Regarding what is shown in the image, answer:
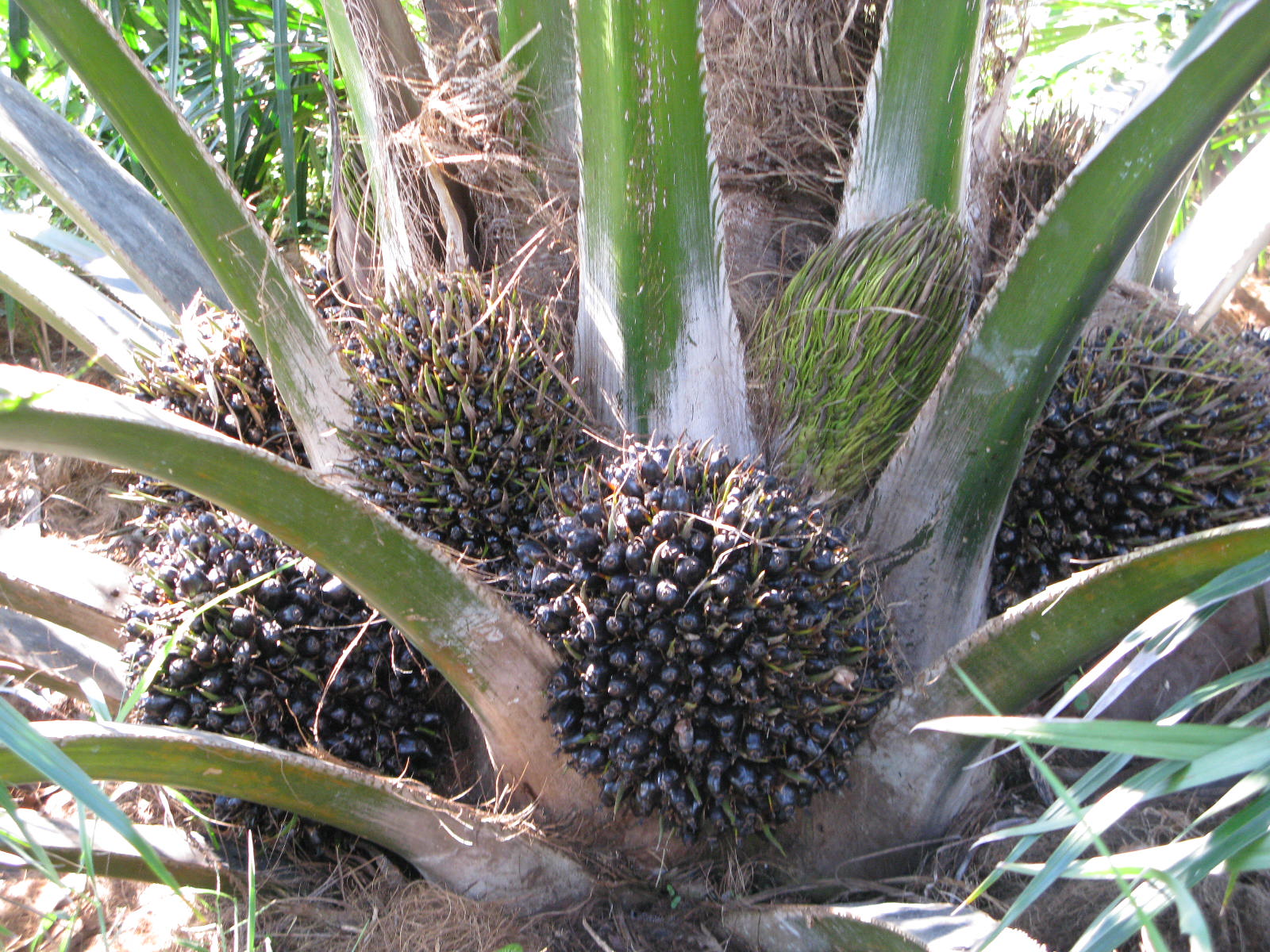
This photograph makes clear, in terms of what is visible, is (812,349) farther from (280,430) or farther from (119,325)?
(119,325)

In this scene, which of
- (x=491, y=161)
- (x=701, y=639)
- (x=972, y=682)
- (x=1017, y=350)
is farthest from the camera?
(x=491, y=161)

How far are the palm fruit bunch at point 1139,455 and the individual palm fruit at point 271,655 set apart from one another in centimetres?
126

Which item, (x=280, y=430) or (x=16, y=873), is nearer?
(x=16, y=873)

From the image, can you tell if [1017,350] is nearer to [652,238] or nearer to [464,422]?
[652,238]

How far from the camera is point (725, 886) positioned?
5.31ft

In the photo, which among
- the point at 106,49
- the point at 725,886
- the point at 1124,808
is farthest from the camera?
the point at 725,886

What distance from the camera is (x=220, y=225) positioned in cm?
152

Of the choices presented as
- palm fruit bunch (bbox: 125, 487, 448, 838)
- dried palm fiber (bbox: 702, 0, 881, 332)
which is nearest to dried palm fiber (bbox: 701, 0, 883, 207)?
dried palm fiber (bbox: 702, 0, 881, 332)

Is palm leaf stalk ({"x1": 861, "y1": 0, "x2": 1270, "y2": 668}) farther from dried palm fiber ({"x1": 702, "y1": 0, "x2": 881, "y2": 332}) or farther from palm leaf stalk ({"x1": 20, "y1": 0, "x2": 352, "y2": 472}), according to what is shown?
palm leaf stalk ({"x1": 20, "y1": 0, "x2": 352, "y2": 472})

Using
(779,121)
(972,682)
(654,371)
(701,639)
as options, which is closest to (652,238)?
(654,371)

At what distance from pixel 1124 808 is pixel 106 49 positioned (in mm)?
1577

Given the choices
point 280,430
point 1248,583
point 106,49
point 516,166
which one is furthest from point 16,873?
point 1248,583

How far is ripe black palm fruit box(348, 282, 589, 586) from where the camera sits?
5.45ft

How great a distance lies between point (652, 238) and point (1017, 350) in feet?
2.07
